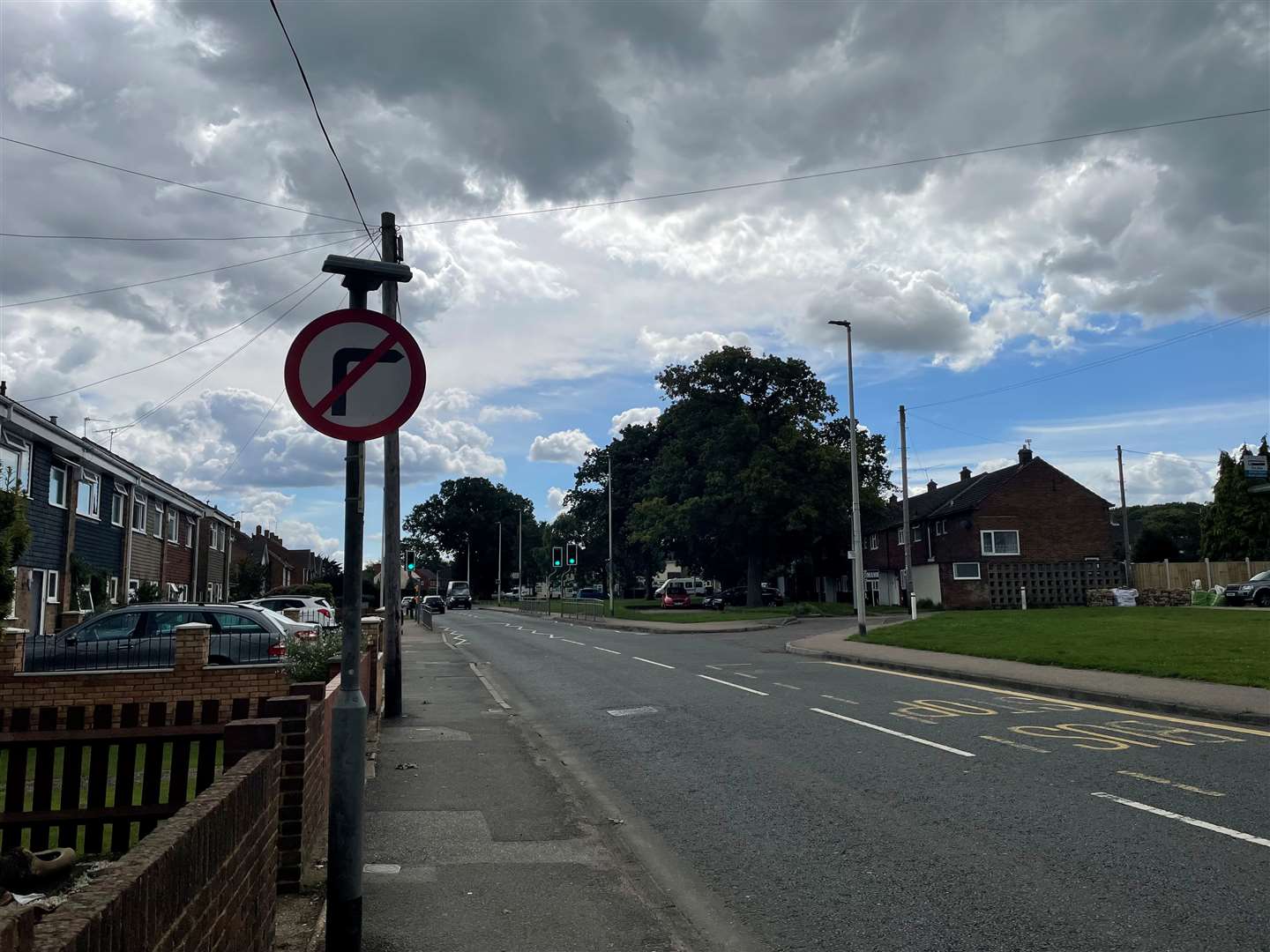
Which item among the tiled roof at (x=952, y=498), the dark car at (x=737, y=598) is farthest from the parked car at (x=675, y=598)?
the tiled roof at (x=952, y=498)

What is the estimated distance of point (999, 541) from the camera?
4969 centimetres

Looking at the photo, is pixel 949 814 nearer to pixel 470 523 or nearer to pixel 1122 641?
pixel 1122 641

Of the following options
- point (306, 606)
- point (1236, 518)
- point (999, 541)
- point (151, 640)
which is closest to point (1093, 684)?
point (151, 640)

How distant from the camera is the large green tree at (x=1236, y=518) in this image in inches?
2266

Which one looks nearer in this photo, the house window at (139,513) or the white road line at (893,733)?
the white road line at (893,733)

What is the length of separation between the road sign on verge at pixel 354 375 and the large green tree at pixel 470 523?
372 ft

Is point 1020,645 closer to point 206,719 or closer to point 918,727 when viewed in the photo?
point 918,727

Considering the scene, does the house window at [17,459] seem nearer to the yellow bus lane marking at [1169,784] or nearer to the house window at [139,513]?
the house window at [139,513]

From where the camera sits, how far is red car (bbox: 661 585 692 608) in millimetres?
63031

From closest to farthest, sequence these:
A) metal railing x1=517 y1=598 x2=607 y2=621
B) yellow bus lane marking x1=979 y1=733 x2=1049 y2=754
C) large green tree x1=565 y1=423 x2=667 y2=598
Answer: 1. yellow bus lane marking x1=979 y1=733 x2=1049 y2=754
2. metal railing x1=517 y1=598 x2=607 y2=621
3. large green tree x1=565 y1=423 x2=667 y2=598

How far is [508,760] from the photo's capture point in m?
10.4

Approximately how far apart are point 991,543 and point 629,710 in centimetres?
3931

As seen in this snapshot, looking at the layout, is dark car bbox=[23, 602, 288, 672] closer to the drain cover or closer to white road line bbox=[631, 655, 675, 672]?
the drain cover

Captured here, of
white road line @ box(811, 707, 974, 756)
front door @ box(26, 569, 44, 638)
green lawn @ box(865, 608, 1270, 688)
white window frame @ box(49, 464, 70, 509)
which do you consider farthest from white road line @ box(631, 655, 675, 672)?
white window frame @ box(49, 464, 70, 509)
